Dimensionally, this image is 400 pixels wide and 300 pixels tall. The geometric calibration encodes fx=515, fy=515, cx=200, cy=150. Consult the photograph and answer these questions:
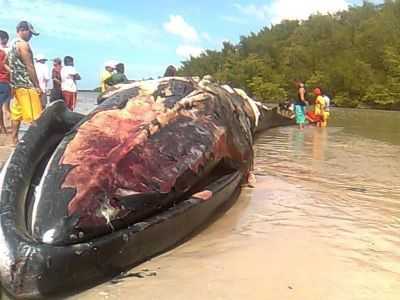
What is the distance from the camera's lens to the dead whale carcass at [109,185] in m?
2.61

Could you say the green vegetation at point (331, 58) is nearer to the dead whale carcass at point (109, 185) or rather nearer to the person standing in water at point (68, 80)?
the person standing in water at point (68, 80)

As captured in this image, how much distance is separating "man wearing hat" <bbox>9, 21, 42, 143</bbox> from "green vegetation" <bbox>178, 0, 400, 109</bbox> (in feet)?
164

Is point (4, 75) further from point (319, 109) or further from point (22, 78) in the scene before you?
point (319, 109)

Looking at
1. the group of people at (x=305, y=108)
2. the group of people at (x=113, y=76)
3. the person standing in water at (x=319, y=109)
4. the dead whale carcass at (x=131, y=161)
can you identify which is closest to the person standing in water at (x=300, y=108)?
the group of people at (x=305, y=108)

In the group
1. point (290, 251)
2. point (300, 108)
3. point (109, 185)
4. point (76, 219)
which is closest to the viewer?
point (76, 219)

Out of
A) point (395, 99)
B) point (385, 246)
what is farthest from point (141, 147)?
point (395, 99)

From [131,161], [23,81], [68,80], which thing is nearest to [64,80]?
[68,80]

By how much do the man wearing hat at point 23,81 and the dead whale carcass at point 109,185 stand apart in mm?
4035

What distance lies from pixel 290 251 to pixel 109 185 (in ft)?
4.44

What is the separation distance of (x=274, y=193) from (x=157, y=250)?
8.17ft

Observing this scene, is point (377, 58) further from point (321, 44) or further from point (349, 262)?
point (349, 262)

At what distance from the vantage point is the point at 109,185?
2.98 metres

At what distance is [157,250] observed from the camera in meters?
3.24

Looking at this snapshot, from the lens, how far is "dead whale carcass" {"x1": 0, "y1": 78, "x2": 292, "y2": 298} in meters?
2.61
